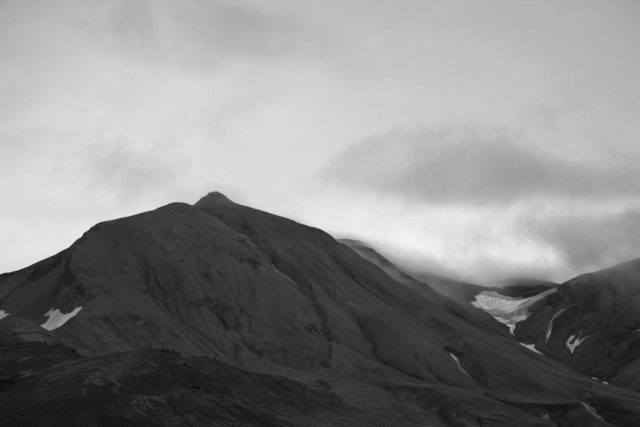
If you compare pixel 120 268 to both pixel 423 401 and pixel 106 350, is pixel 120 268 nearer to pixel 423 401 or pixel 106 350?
pixel 106 350

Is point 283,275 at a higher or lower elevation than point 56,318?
higher

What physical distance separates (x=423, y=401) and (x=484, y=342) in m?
55.7

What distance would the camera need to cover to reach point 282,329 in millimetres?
155125

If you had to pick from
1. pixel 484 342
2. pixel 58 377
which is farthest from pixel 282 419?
pixel 484 342

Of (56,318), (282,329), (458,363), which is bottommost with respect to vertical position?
(458,363)

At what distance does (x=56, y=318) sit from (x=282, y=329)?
40.2 meters

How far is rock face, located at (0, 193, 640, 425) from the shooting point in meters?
121

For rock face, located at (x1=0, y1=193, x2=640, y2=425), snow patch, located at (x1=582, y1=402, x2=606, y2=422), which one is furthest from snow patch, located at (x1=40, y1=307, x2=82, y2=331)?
snow patch, located at (x1=582, y1=402, x2=606, y2=422)

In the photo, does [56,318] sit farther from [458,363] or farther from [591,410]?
[591,410]

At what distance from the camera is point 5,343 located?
92.9 m

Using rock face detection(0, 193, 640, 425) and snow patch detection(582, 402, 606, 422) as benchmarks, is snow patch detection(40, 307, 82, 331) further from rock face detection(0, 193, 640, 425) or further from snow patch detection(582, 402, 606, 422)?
snow patch detection(582, 402, 606, 422)

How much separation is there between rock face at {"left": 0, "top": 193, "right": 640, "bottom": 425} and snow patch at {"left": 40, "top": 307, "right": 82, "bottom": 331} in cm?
44

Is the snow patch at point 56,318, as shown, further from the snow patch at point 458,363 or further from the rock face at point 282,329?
the snow patch at point 458,363

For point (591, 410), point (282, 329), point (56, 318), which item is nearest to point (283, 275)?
point (282, 329)
